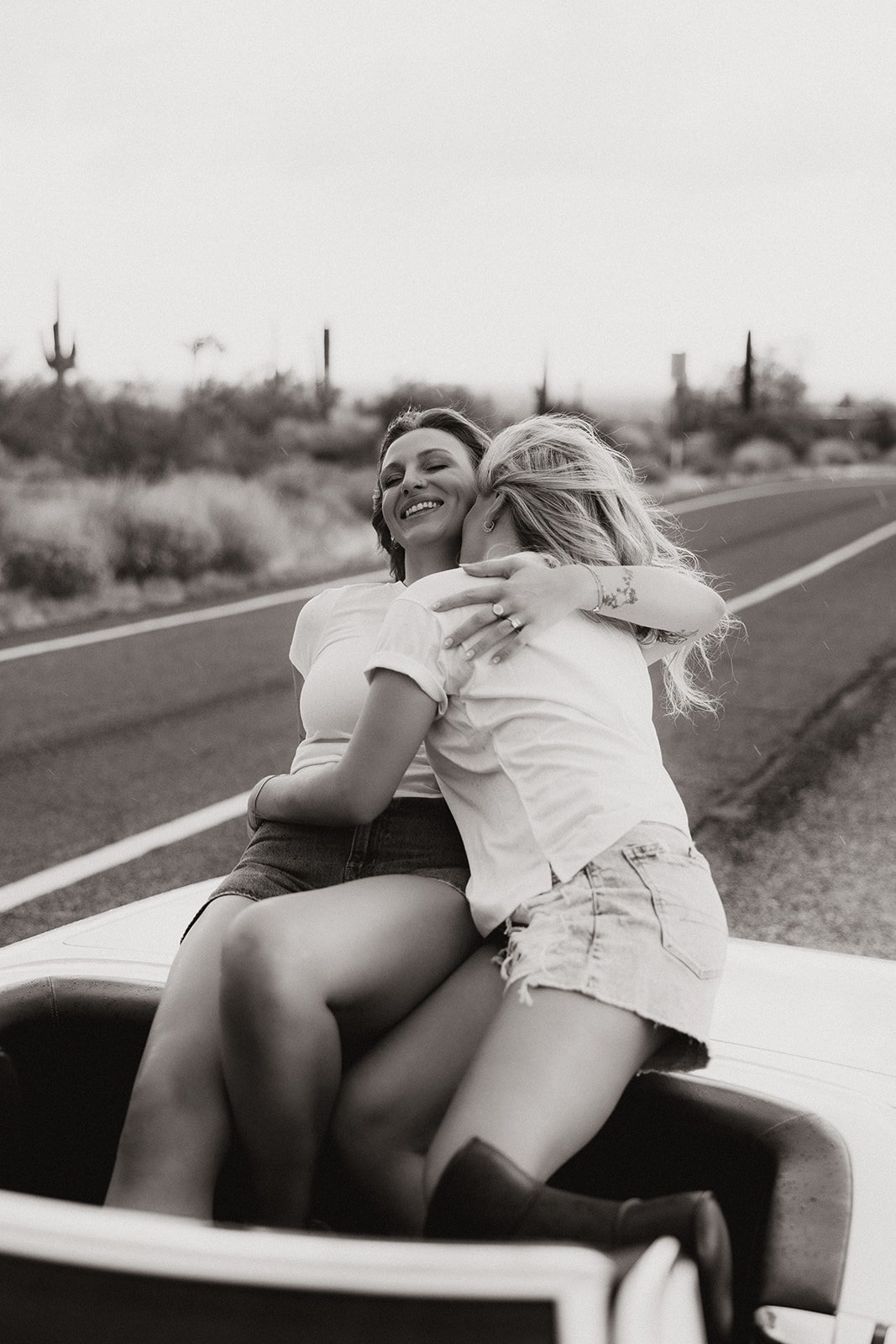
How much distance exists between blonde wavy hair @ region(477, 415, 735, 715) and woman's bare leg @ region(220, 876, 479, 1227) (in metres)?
0.72

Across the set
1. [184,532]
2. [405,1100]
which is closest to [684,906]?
[405,1100]

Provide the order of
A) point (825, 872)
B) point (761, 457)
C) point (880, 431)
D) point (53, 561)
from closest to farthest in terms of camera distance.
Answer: point (825, 872), point (53, 561), point (761, 457), point (880, 431)

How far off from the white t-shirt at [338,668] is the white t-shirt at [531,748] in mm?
234

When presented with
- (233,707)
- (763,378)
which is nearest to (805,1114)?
(233,707)

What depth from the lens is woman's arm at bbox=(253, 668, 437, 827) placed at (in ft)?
7.02

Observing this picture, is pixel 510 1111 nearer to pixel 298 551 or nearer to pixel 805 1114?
pixel 805 1114

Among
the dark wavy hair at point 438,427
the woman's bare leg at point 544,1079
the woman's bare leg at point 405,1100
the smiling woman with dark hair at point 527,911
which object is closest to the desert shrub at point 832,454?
the dark wavy hair at point 438,427

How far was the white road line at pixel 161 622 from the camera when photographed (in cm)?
1000

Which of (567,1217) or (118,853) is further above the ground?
(567,1217)

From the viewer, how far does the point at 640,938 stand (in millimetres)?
1875

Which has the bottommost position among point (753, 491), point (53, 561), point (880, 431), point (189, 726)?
point (880, 431)

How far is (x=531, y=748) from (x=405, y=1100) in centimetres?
54

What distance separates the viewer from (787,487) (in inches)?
1125

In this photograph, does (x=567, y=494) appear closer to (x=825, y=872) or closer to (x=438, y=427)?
(x=438, y=427)
